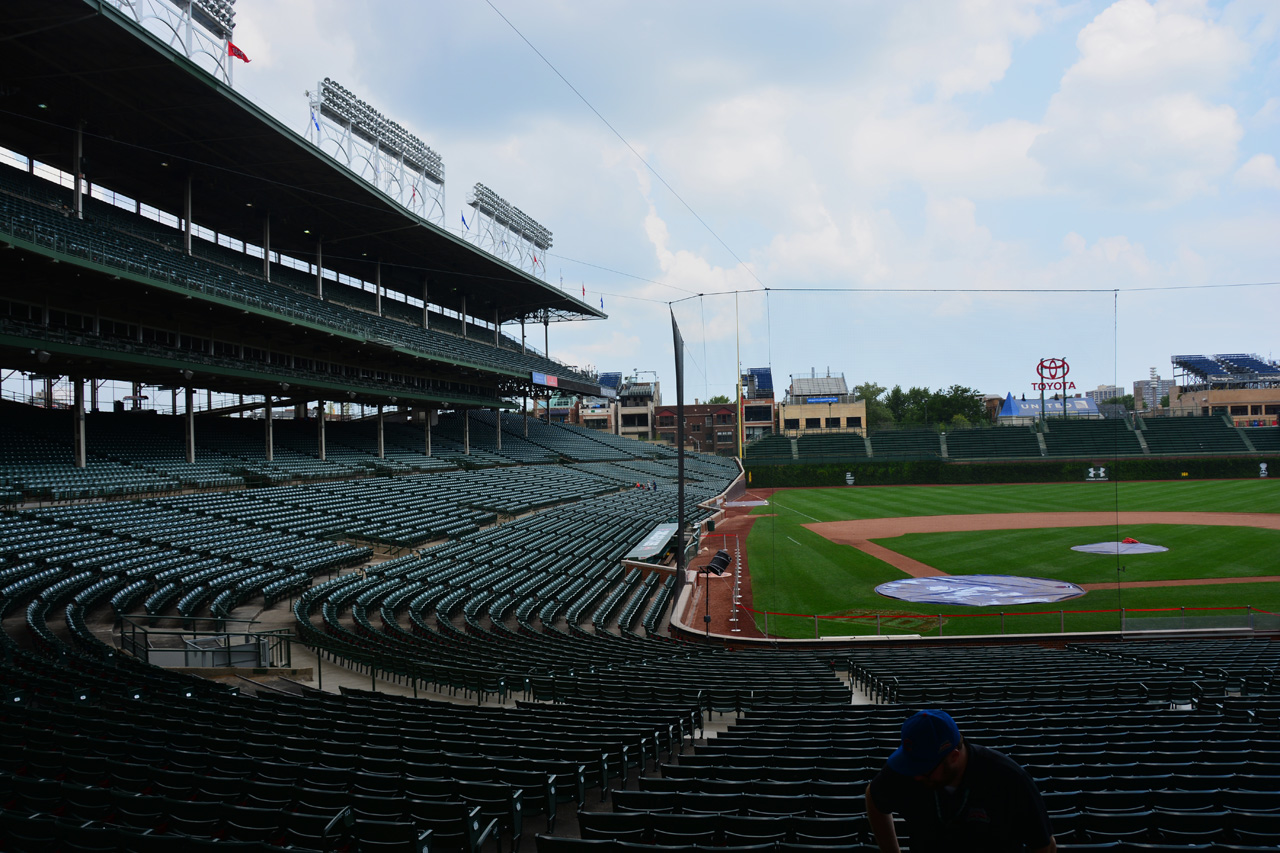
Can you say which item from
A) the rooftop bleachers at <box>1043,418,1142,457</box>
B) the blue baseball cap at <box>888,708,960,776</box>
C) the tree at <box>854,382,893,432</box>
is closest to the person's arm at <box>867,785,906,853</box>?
the blue baseball cap at <box>888,708,960,776</box>

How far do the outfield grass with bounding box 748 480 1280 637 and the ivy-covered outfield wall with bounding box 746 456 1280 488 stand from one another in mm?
7794

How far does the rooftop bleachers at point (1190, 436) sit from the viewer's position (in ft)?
198

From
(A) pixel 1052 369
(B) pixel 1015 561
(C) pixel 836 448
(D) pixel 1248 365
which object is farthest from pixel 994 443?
(D) pixel 1248 365

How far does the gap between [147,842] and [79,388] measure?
112ft

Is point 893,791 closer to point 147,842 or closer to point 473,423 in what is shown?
point 147,842

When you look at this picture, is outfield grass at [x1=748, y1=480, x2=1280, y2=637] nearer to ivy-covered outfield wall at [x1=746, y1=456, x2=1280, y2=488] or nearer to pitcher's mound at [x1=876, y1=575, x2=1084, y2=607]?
pitcher's mound at [x1=876, y1=575, x2=1084, y2=607]

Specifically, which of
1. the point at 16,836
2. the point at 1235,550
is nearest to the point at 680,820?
the point at 16,836

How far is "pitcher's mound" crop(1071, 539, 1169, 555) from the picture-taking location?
98.4ft

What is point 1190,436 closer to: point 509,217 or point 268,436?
point 509,217

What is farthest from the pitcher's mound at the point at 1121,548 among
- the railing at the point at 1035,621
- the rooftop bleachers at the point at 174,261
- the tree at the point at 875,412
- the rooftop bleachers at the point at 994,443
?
the tree at the point at 875,412

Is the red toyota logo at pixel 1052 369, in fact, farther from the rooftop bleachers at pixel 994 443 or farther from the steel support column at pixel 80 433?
the steel support column at pixel 80 433

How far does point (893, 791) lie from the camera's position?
288 cm

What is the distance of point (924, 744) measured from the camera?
9.07 ft

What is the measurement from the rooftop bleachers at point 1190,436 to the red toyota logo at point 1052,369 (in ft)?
107
